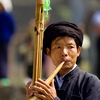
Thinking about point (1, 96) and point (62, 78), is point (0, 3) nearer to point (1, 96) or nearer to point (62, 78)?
point (1, 96)

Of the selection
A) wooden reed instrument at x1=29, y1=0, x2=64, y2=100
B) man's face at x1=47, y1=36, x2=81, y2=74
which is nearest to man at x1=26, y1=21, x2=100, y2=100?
man's face at x1=47, y1=36, x2=81, y2=74

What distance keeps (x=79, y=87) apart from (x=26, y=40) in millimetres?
8296

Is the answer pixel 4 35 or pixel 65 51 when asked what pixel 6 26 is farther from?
pixel 65 51

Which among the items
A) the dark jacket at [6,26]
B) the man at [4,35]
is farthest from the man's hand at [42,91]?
the dark jacket at [6,26]

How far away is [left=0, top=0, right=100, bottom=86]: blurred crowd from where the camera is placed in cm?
1373

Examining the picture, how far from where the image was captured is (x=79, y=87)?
637 centimetres

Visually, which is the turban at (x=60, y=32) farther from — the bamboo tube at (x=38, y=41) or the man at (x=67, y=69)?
the bamboo tube at (x=38, y=41)

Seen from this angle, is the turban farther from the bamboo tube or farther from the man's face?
the bamboo tube

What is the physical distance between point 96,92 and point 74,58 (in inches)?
14.6

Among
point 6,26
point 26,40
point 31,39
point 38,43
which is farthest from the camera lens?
point 26,40

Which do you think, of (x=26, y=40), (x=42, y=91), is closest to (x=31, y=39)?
(x=26, y=40)

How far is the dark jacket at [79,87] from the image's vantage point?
631 cm

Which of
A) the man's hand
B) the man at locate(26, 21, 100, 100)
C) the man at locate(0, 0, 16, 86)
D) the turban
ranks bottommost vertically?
the man's hand

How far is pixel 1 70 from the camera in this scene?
45.2ft
